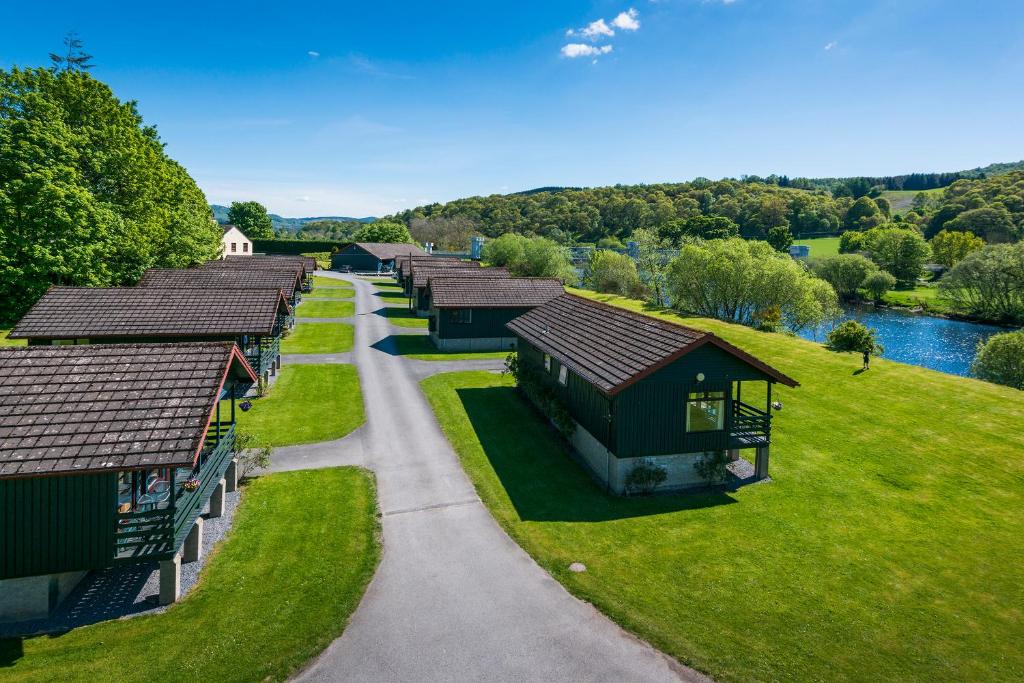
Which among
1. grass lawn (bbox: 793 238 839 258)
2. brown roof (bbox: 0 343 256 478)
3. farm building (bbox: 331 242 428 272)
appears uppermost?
grass lawn (bbox: 793 238 839 258)

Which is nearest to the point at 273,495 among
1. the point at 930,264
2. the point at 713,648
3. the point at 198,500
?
the point at 198,500

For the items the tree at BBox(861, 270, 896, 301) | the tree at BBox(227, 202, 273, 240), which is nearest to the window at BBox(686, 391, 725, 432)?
the tree at BBox(861, 270, 896, 301)

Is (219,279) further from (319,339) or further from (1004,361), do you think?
(1004,361)

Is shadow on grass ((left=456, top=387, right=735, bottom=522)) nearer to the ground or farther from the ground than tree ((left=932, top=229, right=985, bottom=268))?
nearer to the ground

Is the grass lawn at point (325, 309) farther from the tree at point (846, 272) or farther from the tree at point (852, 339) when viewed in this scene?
the tree at point (846, 272)

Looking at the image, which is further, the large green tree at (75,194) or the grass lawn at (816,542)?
the large green tree at (75,194)

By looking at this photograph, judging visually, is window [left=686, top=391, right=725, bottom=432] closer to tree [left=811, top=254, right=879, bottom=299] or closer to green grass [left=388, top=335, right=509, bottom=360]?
green grass [left=388, top=335, right=509, bottom=360]

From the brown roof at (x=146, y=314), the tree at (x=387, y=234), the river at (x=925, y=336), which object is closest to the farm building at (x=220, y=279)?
the brown roof at (x=146, y=314)

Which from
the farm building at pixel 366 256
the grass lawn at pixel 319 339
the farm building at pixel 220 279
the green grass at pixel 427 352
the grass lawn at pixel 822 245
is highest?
the grass lawn at pixel 822 245
